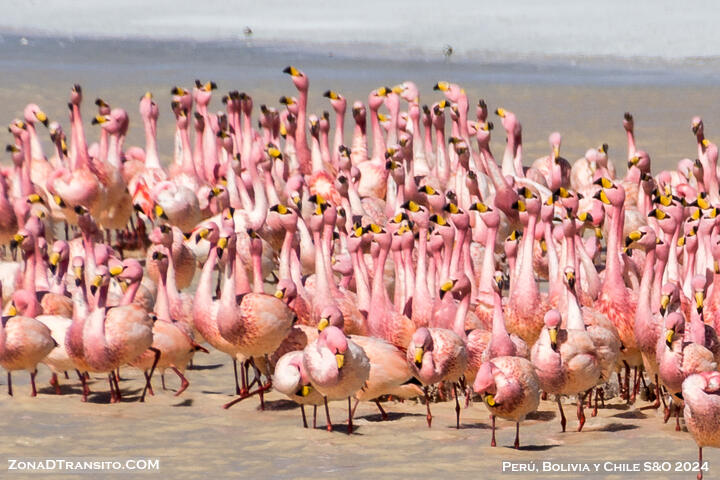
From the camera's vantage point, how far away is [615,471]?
8.16 metres

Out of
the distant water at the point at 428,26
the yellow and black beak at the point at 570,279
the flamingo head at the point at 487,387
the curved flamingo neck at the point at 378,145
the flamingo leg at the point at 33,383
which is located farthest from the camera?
the distant water at the point at 428,26

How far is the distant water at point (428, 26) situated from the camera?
37.3m

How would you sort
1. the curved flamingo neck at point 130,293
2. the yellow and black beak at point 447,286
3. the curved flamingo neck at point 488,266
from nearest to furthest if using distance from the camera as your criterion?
1. the yellow and black beak at point 447,286
2. the curved flamingo neck at point 130,293
3. the curved flamingo neck at point 488,266

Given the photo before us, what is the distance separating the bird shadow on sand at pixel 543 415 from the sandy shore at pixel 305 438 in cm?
2

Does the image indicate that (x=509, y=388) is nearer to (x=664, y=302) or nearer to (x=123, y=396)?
(x=664, y=302)

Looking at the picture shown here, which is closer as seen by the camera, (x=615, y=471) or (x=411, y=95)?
(x=615, y=471)

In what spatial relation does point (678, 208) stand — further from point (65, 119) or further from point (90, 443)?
point (65, 119)

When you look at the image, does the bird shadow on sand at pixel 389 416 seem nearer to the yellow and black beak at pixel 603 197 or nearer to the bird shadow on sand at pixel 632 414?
the bird shadow on sand at pixel 632 414

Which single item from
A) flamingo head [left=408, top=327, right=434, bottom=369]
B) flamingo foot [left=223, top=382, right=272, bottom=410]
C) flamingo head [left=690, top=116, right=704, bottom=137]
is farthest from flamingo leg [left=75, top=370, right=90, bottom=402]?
flamingo head [left=690, top=116, right=704, bottom=137]

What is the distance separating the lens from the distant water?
37344 millimetres

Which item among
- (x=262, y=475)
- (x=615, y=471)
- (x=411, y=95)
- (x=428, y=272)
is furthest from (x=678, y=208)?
(x=411, y=95)

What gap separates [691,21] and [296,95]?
18.9 metres

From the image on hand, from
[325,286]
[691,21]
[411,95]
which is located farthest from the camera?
[691,21]

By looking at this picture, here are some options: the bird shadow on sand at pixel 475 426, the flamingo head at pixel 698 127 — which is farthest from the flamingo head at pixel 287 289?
the flamingo head at pixel 698 127
